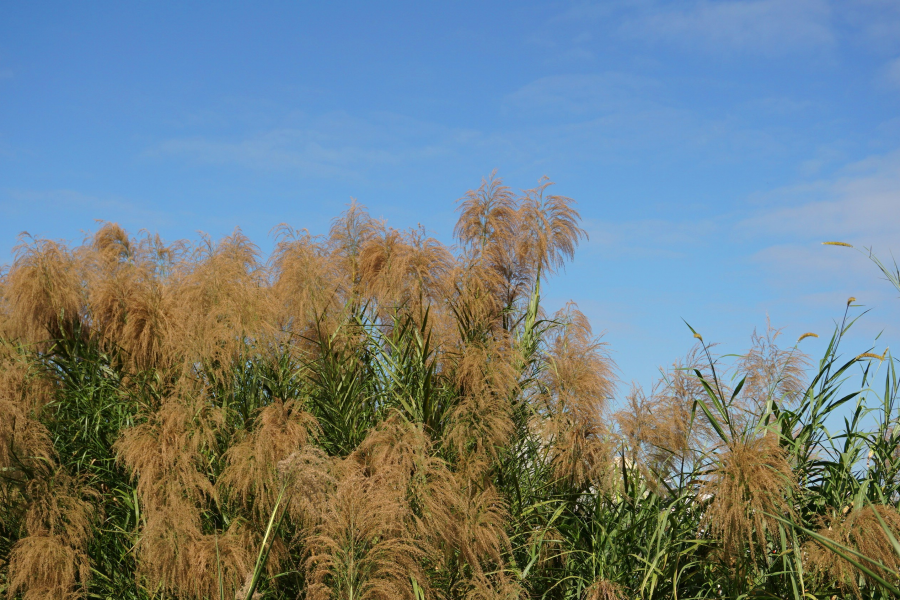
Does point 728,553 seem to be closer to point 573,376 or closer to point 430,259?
point 573,376

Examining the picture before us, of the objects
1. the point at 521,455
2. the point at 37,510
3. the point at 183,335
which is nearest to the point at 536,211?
the point at 521,455

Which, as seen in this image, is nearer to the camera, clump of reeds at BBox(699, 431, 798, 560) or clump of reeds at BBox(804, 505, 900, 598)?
clump of reeds at BBox(804, 505, 900, 598)

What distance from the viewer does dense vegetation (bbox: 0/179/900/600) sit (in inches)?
183

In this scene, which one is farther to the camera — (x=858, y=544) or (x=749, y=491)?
(x=749, y=491)

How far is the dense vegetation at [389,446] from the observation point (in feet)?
15.2

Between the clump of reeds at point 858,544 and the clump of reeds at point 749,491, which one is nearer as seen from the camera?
the clump of reeds at point 858,544

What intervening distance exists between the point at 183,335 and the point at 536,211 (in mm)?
3481

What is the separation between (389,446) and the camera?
5.05 meters

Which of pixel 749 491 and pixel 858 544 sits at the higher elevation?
pixel 749 491

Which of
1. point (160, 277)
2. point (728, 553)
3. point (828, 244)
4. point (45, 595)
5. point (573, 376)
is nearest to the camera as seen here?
point (828, 244)

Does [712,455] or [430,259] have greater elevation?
[430,259]

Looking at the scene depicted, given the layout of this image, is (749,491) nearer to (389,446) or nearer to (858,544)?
(858,544)

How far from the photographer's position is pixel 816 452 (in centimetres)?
526

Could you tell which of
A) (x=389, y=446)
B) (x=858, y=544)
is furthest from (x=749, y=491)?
(x=389, y=446)
